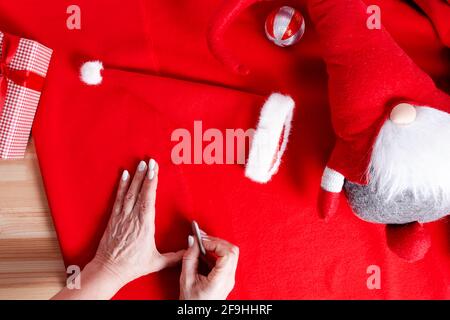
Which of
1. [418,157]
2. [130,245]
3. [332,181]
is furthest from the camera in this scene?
[130,245]

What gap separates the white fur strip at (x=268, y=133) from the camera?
2.52ft

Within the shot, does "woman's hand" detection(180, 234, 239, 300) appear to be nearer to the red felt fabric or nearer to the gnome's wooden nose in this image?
the red felt fabric

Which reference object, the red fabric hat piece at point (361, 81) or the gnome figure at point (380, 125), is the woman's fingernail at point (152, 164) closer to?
the gnome figure at point (380, 125)

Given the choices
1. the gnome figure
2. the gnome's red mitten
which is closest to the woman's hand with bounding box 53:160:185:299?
the gnome figure

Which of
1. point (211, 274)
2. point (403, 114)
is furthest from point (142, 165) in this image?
point (403, 114)

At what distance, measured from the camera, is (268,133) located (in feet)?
2.52

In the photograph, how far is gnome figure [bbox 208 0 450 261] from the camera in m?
0.62

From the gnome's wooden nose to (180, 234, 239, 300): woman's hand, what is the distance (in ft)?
1.21

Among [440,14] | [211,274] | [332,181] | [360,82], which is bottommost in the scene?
[211,274]

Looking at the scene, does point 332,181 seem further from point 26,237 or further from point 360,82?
point 26,237

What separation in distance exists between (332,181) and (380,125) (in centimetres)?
14

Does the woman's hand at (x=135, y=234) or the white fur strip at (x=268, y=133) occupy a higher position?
the white fur strip at (x=268, y=133)

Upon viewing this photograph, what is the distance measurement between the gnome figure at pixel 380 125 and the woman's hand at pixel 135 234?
0.94ft

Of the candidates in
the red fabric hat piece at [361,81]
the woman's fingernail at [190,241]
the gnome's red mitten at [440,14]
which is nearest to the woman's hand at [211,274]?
the woman's fingernail at [190,241]
